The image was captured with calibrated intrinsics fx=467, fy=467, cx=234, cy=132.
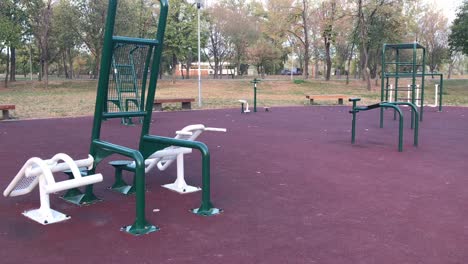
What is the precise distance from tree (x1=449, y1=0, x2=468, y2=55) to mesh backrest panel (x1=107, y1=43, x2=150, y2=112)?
1159 inches

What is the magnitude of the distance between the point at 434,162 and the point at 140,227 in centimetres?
481

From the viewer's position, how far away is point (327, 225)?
13.4 feet

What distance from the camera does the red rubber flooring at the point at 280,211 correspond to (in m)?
3.48

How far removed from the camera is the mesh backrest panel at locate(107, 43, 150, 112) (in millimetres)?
5395

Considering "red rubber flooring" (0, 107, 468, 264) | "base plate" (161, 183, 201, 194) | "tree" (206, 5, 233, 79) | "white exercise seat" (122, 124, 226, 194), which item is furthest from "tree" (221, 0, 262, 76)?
"base plate" (161, 183, 201, 194)

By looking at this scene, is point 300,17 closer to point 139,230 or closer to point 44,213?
point 44,213

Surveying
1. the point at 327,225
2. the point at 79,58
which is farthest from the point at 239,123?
the point at 79,58

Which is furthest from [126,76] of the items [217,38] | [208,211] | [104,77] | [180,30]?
[217,38]

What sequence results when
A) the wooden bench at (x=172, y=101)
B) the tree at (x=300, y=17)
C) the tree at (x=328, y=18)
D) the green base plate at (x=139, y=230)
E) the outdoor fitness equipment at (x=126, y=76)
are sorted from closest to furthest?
the green base plate at (x=139, y=230) < the outdoor fitness equipment at (x=126, y=76) < the wooden bench at (x=172, y=101) < the tree at (x=328, y=18) < the tree at (x=300, y=17)

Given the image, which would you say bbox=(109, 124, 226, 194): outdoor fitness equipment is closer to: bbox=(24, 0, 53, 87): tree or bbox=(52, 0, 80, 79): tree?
bbox=(24, 0, 53, 87): tree

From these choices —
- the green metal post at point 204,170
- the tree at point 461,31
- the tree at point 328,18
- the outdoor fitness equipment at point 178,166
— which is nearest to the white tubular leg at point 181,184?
the outdoor fitness equipment at point 178,166

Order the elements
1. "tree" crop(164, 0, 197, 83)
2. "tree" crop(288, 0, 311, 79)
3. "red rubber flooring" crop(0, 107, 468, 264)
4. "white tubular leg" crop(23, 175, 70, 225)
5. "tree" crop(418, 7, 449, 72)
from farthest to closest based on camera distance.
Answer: "tree" crop(418, 7, 449, 72) < "tree" crop(288, 0, 311, 79) < "tree" crop(164, 0, 197, 83) < "white tubular leg" crop(23, 175, 70, 225) < "red rubber flooring" crop(0, 107, 468, 264)

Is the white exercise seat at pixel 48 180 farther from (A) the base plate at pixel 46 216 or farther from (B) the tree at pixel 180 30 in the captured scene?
(B) the tree at pixel 180 30

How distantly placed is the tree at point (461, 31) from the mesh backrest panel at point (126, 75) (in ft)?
96.6
